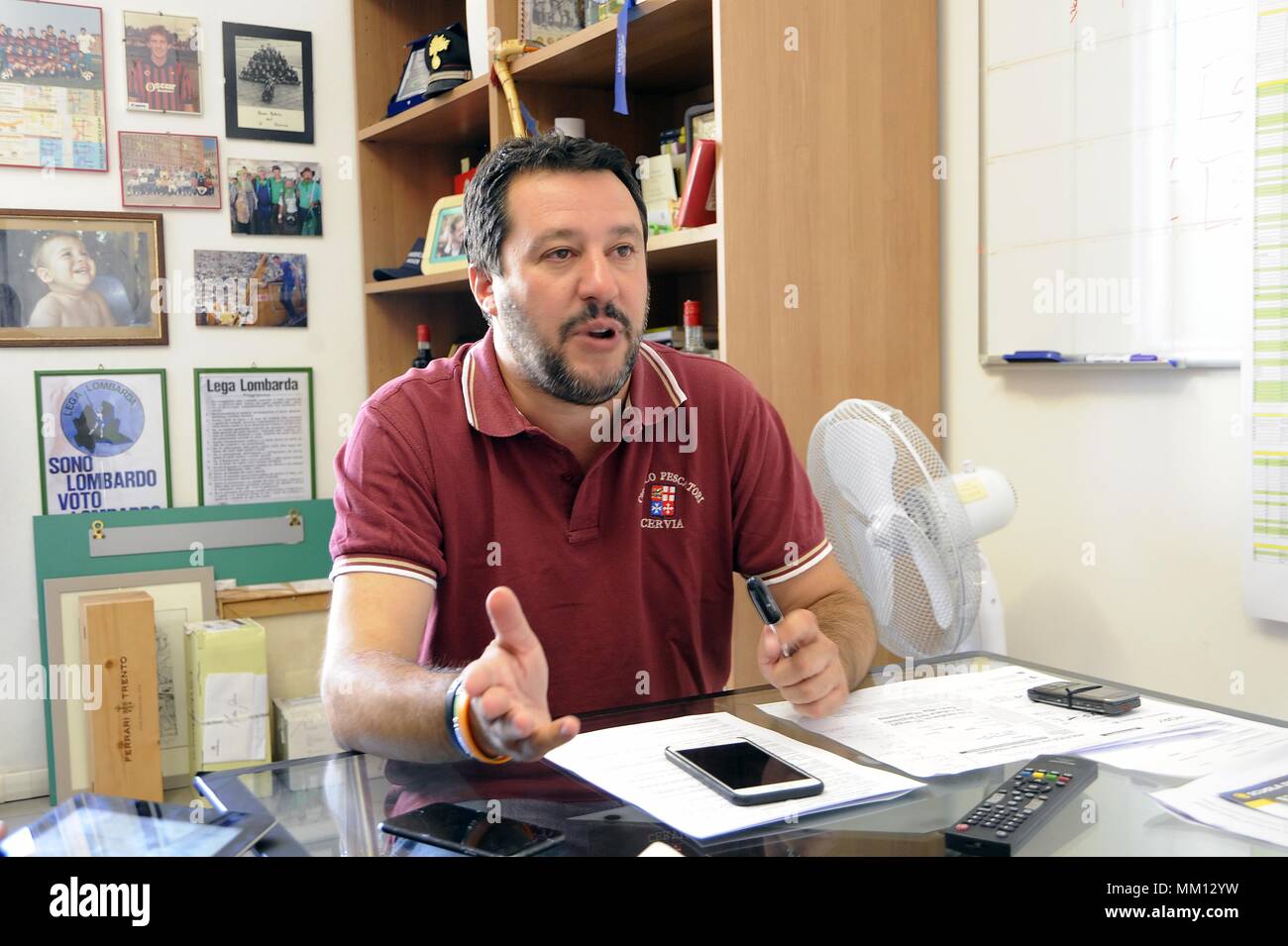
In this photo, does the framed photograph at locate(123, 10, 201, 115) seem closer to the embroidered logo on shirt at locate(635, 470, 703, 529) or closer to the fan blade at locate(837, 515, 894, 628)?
the embroidered logo on shirt at locate(635, 470, 703, 529)

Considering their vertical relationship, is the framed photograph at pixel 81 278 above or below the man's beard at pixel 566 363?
above

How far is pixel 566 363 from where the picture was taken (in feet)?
5.01

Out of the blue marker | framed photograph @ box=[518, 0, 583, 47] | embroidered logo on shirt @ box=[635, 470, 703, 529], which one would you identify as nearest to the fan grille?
embroidered logo on shirt @ box=[635, 470, 703, 529]

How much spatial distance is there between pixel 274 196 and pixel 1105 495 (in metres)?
2.49

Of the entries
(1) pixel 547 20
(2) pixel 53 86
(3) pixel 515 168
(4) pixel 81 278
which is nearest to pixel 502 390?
(3) pixel 515 168

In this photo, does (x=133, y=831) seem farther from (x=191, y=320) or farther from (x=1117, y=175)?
(x=191, y=320)

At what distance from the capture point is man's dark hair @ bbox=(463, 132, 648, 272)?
1581 mm

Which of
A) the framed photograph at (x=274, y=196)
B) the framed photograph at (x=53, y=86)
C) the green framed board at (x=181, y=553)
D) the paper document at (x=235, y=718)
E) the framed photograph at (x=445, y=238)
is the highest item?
the framed photograph at (x=53, y=86)

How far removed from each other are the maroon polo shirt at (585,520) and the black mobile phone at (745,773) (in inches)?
15.5

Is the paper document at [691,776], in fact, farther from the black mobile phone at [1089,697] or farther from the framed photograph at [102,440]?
the framed photograph at [102,440]

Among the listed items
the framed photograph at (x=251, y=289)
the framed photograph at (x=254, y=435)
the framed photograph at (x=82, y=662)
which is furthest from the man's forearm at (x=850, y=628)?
the framed photograph at (x=251, y=289)

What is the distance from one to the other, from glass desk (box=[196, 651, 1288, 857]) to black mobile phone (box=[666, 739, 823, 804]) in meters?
0.04

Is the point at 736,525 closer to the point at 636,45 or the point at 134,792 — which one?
the point at 636,45

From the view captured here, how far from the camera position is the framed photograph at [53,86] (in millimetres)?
2971
